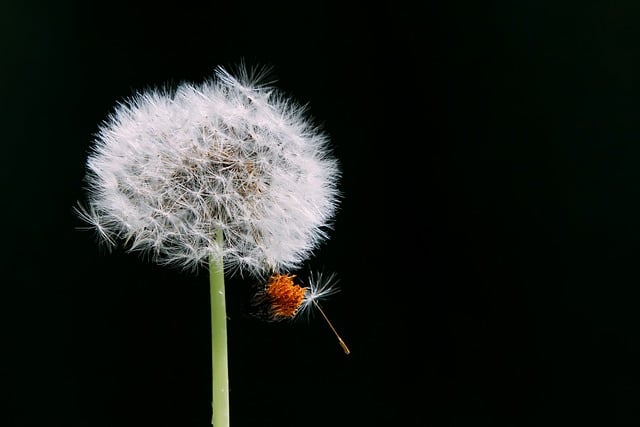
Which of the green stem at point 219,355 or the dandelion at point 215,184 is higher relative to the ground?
the dandelion at point 215,184

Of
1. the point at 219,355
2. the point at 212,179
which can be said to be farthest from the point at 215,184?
the point at 219,355

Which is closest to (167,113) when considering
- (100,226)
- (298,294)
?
(100,226)

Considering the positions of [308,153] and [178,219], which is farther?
[308,153]

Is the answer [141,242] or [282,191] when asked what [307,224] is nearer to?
[282,191]

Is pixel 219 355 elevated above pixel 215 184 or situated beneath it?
situated beneath

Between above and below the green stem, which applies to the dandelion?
above

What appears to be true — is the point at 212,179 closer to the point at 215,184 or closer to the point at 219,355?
the point at 215,184

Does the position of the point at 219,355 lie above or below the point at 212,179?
below
